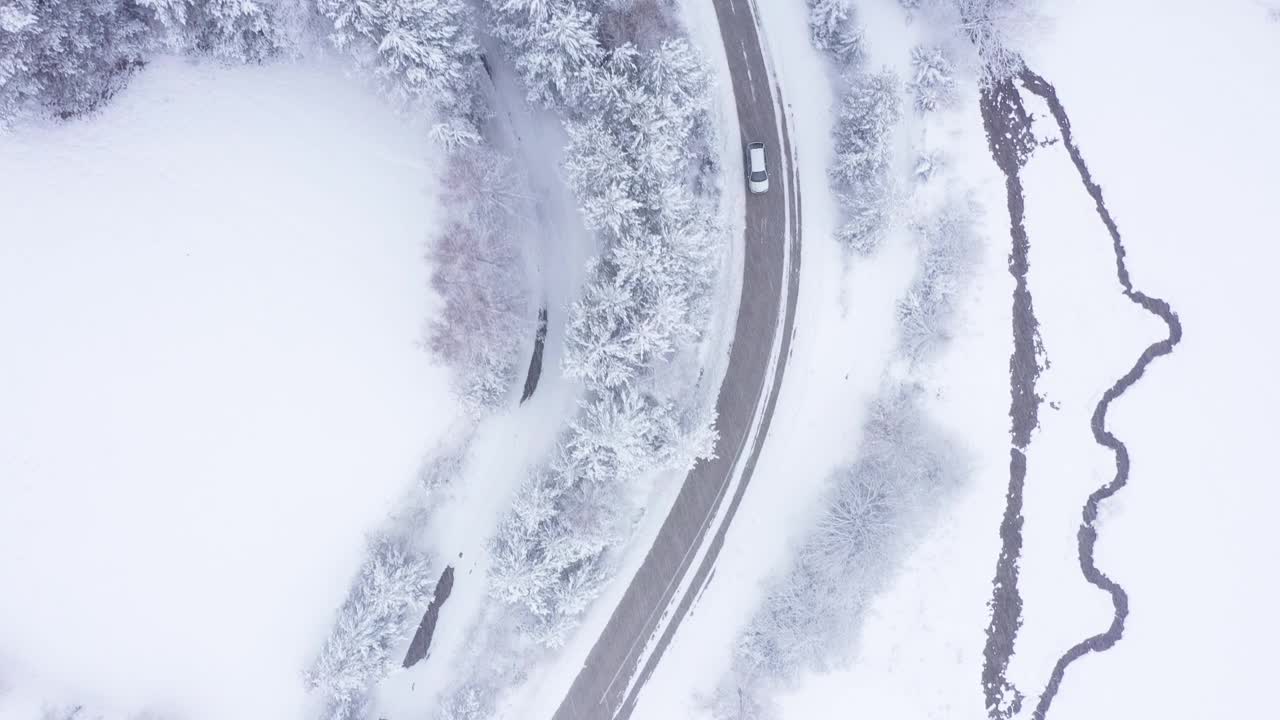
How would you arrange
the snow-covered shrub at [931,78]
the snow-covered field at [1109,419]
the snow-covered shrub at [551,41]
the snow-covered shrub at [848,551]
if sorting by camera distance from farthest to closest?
the snow-covered field at [1109,419], the snow-covered shrub at [848,551], the snow-covered shrub at [931,78], the snow-covered shrub at [551,41]

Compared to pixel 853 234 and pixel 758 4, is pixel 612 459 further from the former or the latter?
pixel 758 4

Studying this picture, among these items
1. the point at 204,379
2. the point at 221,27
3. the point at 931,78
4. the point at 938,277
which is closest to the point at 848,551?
the point at 938,277

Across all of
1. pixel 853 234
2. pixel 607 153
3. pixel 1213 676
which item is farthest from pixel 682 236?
pixel 1213 676

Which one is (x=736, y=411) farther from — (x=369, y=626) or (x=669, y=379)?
(x=369, y=626)

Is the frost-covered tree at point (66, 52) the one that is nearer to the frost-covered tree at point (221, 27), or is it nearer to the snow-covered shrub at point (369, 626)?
the frost-covered tree at point (221, 27)

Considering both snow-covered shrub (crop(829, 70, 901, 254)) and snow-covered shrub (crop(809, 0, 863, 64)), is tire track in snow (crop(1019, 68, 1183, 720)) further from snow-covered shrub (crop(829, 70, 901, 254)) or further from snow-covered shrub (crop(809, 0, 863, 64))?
snow-covered shrub (crop(809, 0, 863, 64))

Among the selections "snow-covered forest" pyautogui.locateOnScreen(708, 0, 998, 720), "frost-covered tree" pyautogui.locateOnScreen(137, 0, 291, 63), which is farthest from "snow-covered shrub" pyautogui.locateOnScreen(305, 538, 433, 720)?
"frost-covered tree" pyautogui.locateOnScreen(137, 0, 291, 63)

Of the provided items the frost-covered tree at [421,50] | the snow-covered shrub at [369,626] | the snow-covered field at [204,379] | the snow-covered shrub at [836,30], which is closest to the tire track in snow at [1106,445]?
the snow-covered shrub at [836,30]
